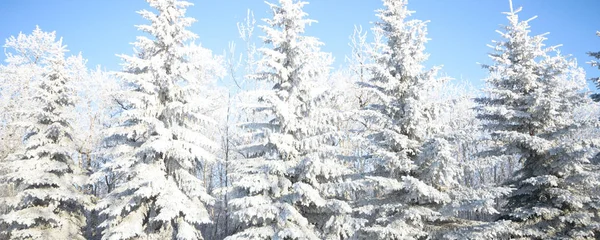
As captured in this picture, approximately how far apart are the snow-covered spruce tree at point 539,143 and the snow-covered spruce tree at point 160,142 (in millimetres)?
10013

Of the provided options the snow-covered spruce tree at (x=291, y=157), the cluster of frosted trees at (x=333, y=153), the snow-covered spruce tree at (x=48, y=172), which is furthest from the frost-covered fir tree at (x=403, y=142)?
the snow-covered spruce tree at (x=48, y=172)

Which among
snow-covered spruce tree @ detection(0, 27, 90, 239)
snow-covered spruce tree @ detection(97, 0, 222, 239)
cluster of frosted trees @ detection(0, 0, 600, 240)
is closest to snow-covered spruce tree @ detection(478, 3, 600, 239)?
cluster of frosted trees @ detection(0, 0, 600, 240)

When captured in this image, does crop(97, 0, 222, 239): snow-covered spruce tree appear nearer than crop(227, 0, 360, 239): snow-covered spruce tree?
No

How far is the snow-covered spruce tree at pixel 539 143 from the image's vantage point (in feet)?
41.2

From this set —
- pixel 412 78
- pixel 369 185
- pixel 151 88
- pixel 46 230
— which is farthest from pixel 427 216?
pixel 46 230

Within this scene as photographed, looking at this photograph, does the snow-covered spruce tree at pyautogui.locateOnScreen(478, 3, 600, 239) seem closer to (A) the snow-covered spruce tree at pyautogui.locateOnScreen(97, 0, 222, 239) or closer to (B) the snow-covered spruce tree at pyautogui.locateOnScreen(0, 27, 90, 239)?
(A) the snow-covered spruce tree at pyautogui.locateOnScreen(97, 0, 222, 239)

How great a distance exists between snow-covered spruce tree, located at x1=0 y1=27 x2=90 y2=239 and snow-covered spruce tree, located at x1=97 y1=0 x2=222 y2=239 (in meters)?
4.29

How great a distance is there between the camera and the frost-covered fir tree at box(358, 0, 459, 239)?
1195cm

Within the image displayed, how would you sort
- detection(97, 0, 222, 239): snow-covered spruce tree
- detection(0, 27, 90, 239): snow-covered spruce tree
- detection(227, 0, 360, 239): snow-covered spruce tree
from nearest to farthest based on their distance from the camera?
detection(227, 0, 360, 239): snow-covered spruce tree
detection(97, 0, 222, 239): snow-covered spruce tree
detection(0, 27, 90, 239): snow-covered spruce tree

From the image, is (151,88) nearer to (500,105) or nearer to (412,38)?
(412,38)

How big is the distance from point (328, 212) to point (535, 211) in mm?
6764

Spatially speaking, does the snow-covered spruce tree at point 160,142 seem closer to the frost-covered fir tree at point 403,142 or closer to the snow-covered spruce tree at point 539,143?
the frost-covered fir tree at point 403,142

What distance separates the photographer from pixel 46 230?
656 inches

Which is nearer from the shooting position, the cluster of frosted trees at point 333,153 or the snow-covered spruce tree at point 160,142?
the cluster of frosted trees at point 333,153
